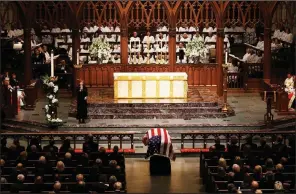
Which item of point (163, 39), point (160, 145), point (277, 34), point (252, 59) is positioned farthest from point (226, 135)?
point (277, 34)

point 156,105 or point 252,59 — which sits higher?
point 252,59

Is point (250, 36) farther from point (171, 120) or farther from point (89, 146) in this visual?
point (89, 146)

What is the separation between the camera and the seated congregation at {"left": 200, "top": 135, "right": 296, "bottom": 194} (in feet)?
81.1

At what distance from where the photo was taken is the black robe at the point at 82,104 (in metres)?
35.0

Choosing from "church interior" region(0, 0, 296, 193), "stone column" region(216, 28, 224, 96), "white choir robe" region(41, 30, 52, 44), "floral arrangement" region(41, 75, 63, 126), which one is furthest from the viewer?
"white choir robe" region(41, 30, 52, 44)

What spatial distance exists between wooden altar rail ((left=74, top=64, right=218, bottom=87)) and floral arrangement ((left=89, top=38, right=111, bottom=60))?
22.2 inches

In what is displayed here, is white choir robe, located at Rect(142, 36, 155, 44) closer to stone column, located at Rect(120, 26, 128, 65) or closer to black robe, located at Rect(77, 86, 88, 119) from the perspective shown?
stone column, located at Rect(120, 26, 128, 65)

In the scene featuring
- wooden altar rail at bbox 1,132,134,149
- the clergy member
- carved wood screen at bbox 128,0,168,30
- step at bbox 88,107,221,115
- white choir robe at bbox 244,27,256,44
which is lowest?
wooden altar rail at bbox 1,132,134,149

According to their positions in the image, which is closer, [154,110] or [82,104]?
[82,104]

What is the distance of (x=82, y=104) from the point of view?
35188 millimetres

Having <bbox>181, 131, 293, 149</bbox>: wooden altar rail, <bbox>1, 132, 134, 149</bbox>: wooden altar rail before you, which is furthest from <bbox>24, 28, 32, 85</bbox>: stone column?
<bbox>181, 131, 293, 149</bbox>: wooden altar rail

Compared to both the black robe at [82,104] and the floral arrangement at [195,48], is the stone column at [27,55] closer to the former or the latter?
the black robe at [82,104]

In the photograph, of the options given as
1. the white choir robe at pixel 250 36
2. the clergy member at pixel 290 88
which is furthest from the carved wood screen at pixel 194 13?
the clergy member at pixel 290 88

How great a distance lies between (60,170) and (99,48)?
47.4 ft
